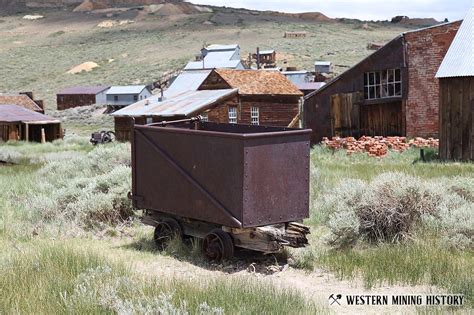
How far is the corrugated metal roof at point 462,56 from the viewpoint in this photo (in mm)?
17614

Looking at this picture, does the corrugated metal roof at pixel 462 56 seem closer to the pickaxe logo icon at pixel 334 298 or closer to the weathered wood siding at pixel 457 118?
the weathered wood siding at pixel 457 118

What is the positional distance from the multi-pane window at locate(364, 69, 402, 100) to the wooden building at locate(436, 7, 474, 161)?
22.7 ft

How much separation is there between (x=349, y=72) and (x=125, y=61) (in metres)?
58.8

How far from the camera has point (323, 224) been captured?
10.5 m

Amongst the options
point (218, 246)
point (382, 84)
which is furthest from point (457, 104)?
point (218, 246)

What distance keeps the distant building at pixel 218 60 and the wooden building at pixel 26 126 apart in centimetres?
2127

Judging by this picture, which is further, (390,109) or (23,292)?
(390,109)

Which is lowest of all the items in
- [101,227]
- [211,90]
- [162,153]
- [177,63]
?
[101,227]

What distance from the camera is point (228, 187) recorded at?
8336 mm

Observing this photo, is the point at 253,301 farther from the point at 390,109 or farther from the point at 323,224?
the point at 390,109

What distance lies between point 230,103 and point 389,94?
10417mm

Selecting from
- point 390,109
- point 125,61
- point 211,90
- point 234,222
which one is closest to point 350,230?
point 234,222

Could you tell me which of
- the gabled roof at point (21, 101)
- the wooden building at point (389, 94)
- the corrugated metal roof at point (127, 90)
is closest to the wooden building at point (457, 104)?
the wooden building at point (389, 94)

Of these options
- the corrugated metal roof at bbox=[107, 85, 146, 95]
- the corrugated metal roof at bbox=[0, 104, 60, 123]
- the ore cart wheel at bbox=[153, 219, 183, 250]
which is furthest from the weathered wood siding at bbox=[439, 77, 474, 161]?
the corrugated metal roof at bbox=[107, 85, 146, 95]
